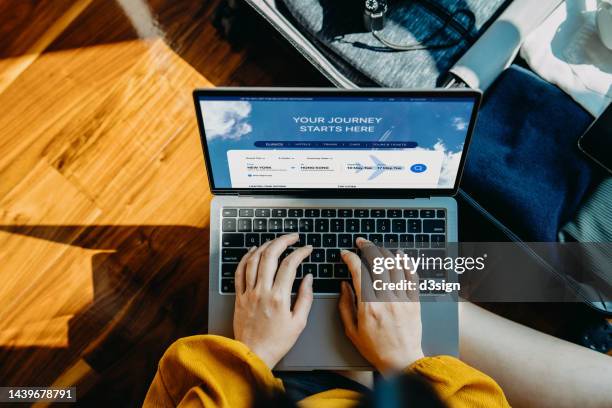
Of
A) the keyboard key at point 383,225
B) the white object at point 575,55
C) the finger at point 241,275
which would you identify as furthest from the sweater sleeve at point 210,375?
the white object at point 575,55

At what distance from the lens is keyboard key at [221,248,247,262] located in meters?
0.97

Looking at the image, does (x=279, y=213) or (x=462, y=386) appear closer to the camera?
(x=462, y=386)

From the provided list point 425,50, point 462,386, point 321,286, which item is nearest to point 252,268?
point 321,286

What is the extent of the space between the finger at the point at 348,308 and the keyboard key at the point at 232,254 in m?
0.19

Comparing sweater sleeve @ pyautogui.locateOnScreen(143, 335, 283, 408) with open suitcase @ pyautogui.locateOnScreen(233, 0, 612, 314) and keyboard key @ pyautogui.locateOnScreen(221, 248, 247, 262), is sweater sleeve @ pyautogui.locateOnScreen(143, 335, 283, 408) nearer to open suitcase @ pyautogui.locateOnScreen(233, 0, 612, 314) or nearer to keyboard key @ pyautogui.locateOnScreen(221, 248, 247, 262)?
keyboard key @ pyautogui.locateOnScreen(221, 248, 247, 262)

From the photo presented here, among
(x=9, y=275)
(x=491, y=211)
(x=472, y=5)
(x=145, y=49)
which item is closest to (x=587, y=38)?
(x=472, y=5)

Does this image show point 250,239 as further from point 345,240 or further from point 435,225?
point 435,225

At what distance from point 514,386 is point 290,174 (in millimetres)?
590

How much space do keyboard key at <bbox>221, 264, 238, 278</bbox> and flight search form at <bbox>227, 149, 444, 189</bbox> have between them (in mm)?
144

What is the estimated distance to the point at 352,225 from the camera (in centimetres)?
97

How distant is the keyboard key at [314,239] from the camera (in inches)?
38.1

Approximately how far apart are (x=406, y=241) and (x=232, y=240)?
0.31m

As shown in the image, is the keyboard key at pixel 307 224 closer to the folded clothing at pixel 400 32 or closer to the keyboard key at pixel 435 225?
the keyboard key at pixel 435 225

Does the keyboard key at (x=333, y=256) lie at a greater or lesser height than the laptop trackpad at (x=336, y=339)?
greater
